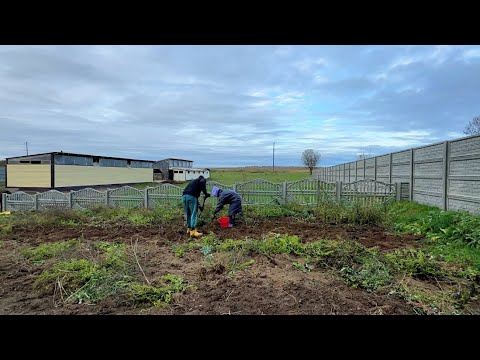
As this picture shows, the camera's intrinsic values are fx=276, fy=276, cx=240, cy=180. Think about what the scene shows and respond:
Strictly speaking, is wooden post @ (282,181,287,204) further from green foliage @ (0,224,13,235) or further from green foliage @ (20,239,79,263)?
green foliage @ (0,224,13,235)

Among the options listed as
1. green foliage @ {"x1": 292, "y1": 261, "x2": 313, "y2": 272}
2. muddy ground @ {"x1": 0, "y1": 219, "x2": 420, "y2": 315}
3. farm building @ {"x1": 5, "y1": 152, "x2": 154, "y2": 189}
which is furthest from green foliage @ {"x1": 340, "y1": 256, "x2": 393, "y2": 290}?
farm building @ {"x1": 5, "y1": 152, "x2": 154, "y2": 189}

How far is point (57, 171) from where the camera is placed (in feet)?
67.6

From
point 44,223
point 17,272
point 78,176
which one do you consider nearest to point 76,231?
point 44,223

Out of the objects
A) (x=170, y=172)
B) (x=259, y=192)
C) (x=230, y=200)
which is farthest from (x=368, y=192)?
(x=170, y=172)

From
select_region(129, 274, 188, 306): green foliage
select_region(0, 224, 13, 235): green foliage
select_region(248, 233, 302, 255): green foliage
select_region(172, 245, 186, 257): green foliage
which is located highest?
select_region(248, 233, 302, 255): green foliage

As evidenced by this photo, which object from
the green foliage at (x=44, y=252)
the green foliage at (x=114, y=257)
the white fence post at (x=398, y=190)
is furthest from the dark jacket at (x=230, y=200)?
the white fence post at (x=398, y=190)

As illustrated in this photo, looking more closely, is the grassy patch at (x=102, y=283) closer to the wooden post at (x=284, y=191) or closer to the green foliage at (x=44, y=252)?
the green foliage at (x=44, y=252)

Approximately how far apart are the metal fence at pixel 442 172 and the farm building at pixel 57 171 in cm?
2195

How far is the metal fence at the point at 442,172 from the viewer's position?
264 inches

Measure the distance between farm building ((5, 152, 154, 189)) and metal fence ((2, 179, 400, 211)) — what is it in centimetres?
905

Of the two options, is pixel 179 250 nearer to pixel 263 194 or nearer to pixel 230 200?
pixel 230 200

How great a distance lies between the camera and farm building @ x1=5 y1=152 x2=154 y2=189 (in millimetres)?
20297
